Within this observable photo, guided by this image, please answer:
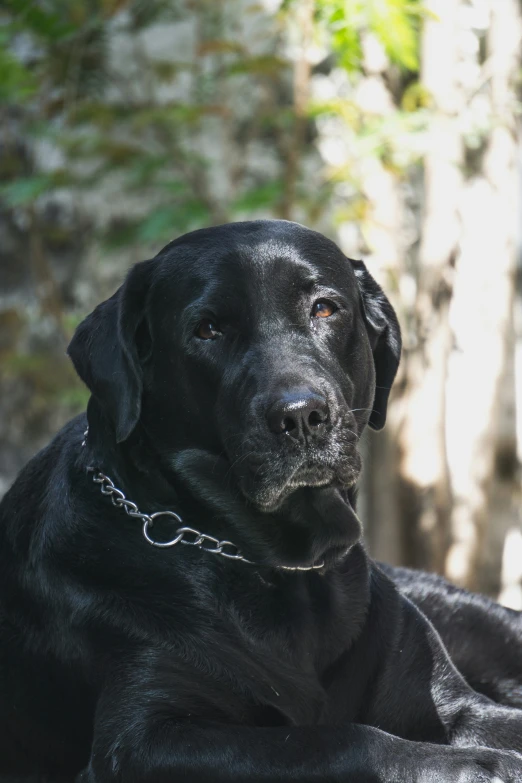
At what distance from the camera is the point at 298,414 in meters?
2.50

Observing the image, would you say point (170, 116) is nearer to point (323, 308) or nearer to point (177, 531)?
point (323, 308)

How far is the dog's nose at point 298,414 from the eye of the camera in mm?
2498

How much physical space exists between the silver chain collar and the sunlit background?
2.57 m

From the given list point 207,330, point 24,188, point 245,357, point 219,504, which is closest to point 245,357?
point 245,357

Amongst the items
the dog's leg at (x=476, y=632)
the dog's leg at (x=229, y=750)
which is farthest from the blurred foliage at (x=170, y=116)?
the dog's leg at (x=229, y=750)

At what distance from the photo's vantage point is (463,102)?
5574mm

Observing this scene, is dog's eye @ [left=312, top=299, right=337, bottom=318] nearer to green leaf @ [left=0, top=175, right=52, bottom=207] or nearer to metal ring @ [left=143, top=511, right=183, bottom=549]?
metal ring @ [left=143, top=511, right=183, bottom=549]

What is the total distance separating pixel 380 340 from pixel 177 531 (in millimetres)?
899

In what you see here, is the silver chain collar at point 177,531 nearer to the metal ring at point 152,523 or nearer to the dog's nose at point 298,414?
the metal ring at point 152,523

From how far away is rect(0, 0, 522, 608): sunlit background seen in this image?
5617 mm

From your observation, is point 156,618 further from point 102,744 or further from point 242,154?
point 242,154

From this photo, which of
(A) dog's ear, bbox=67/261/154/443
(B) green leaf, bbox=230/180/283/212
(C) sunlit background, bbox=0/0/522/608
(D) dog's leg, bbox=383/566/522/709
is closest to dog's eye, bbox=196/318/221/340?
(A) dog's ear, bbox=67/261/154/443

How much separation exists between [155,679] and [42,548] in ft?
1.68

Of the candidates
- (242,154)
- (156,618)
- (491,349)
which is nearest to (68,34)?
(242,154)
